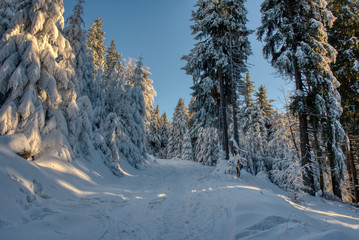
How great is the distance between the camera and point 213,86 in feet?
51.7

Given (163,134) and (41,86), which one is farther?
(163,134)

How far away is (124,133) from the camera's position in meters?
15.4

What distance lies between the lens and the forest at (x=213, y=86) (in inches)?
274

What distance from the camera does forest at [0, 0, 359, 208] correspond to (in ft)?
22.9

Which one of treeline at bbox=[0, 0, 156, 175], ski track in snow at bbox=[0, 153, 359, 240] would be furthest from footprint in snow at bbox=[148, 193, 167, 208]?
treeline at bbox=[0, 0, 156, 175]

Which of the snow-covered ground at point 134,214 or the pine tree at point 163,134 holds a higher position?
the pine tree at point 163,134

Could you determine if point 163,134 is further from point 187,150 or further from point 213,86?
point 213,86

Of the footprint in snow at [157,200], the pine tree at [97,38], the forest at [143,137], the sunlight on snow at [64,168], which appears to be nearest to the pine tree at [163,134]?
the pine tree at [97,38]

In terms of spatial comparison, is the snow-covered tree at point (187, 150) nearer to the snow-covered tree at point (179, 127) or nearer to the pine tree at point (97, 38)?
the snow-covered tree at point (179, 127)

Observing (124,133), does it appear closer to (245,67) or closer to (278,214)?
(245,67)

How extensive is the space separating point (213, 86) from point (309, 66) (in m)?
7.14

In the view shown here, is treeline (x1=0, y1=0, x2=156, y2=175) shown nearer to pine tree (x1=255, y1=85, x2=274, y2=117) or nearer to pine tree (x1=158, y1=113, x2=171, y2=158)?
pine tree (x1=255, y1=85, x2=274, y2=117)

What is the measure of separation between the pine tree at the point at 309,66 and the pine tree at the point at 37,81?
1145cm

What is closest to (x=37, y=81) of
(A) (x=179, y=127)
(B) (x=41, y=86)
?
(B) (x=41, y=86)
